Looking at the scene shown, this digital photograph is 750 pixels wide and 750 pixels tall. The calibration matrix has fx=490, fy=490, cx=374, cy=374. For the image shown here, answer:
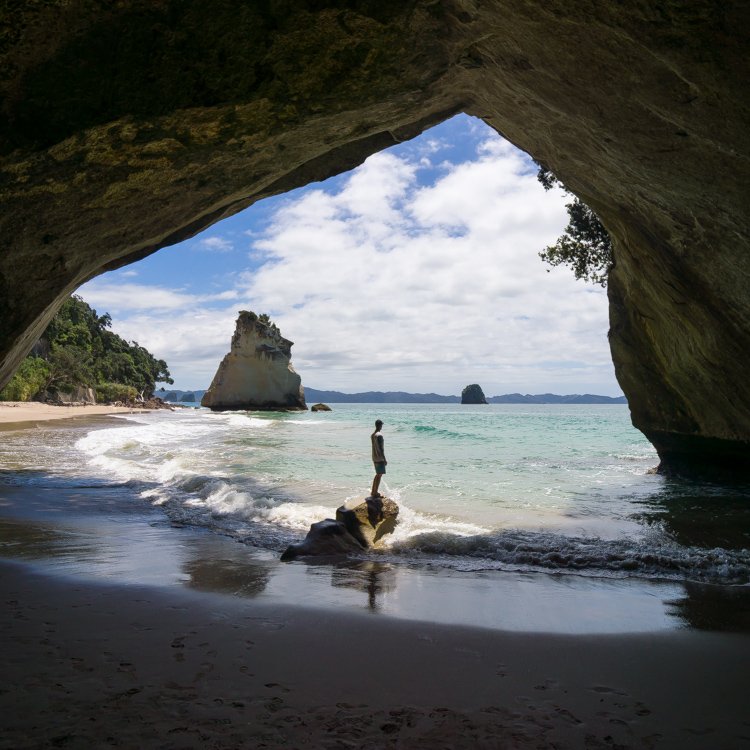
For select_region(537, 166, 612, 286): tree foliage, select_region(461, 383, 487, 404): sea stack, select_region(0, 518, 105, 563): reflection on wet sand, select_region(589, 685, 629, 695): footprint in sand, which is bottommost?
select_region(0, 518, 105, 563): reflection on wet sand

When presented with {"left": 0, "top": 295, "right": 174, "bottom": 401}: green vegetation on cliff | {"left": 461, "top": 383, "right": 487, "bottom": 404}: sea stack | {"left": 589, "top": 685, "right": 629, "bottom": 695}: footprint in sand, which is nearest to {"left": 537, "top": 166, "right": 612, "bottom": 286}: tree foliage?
{"left": 589, "top": 685, "right": 629, "bottom": 695}: footprint in sand

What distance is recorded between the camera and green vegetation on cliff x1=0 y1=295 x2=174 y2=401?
46062 millimetres

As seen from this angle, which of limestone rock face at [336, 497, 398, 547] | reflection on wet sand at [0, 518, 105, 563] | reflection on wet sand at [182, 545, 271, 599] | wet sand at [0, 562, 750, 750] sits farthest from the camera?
limestone rock face at [336, 497, 398, 547]

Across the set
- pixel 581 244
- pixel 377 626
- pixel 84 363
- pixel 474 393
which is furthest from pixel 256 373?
pixel 474 393

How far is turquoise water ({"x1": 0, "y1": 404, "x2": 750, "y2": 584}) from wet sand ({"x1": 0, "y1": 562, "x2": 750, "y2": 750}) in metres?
2.29

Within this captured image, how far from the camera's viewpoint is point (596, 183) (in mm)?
6586

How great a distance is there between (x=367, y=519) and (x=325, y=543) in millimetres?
1020

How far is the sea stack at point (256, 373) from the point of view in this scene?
57.7 metres

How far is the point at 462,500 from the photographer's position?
366 inches

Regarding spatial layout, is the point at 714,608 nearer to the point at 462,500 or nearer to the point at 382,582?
the point at 382,582

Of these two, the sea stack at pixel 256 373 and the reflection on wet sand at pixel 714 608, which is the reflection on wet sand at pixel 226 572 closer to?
the reflection on wet sand at pixel 714 608

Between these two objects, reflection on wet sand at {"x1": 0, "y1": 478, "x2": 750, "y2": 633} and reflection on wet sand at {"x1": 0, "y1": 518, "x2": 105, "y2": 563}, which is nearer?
reflection on wet sand at {"x1": 0, "y1": 478, "x2": 750, "y2": 633}

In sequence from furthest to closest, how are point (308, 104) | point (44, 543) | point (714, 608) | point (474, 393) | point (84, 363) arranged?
point (474, 393)
point (84, 363)
point (44, 543)
point (308, 104)
point (714, 608)

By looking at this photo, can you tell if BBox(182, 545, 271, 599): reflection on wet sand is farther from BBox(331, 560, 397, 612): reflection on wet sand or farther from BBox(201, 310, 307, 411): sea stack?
BBox(201, 310, 307, 411): sea stack
